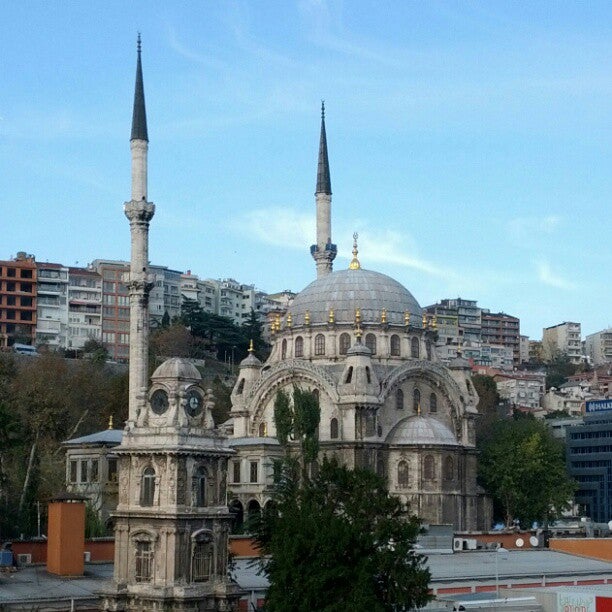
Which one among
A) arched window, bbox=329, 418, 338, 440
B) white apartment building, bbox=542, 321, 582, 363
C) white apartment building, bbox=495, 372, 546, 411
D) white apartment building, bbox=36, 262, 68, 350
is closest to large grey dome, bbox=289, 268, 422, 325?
arched window, bbox=329, 418, 338, 440

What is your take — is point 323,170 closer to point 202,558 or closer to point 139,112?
point 139,112

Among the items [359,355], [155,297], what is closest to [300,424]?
[359,355]

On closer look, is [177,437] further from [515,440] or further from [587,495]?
[587,495]

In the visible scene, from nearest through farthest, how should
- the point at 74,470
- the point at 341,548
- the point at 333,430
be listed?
1. the point at 341,548
2. the point at 74,470
3. the point at 333,430

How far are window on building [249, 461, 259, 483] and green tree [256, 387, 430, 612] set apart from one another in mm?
26048

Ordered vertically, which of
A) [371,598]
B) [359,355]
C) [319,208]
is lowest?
[371,598]

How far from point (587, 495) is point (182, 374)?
206 feet

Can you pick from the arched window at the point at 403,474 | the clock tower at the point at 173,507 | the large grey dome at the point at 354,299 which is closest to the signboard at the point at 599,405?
the large grey dome at the point at 354,299

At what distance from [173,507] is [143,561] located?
1.78m

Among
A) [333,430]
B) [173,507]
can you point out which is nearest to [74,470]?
[333,430]

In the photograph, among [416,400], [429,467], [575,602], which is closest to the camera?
→ [575,602]

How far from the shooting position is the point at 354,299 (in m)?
69.1

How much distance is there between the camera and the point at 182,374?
3497cm

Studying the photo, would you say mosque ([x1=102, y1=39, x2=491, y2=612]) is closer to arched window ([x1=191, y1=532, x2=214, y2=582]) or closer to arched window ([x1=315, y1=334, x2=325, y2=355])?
arched window ([x1=315, y1=334, x2=325, y2=355])
